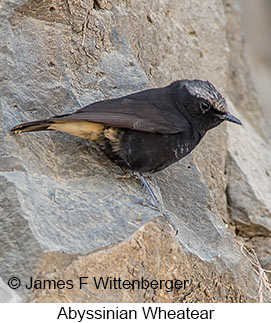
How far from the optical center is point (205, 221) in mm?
5562

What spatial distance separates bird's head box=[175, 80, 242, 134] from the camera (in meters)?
5.66

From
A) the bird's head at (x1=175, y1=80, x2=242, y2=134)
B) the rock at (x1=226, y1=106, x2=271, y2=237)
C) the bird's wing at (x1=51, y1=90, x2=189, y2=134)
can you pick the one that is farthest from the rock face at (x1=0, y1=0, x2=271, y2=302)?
the bird's head at (x1=175, y1=80, x2=242, y2=134)

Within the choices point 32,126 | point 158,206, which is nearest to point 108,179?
point 158,206

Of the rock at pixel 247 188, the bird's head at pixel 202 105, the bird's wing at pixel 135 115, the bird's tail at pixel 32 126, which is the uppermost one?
the bird's head at pixel 202 105

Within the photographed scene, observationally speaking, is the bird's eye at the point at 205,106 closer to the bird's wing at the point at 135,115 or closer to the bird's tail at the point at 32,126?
the bird's wing at the point at 135,115

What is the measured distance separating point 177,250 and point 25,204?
3.47ft

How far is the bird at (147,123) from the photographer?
522cm

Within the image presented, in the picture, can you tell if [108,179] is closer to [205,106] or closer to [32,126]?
[32,126]

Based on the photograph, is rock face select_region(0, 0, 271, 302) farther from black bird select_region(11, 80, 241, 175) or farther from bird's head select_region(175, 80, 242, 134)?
bird's head select_region(175, 80, 242, 134)

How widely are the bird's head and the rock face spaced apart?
487 millimetres

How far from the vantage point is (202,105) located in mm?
5672

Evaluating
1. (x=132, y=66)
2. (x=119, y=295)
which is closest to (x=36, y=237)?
(x=119, y=295)

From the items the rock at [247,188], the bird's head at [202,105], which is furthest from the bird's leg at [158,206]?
the rock at [247,188]

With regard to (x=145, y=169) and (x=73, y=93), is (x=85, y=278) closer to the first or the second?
(x=145, y=169)
